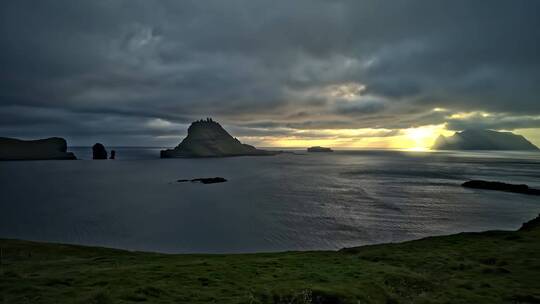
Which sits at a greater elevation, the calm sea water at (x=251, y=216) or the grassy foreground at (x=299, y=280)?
the grassy foreground at (x=299, y=280)

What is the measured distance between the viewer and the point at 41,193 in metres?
87.1

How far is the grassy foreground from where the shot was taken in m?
14.3

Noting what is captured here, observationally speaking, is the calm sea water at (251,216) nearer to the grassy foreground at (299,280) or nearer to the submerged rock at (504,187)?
the submerged rock at (504,187)

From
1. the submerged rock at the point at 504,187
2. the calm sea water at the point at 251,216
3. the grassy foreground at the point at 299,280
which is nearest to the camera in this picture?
the grassy foreground at the point at 299,280

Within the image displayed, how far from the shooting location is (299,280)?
1898 centimetres

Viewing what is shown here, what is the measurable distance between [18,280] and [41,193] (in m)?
95.4

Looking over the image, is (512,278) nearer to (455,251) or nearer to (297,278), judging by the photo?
(455,251)

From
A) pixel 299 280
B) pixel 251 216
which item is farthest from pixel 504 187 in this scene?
pixel 299 280

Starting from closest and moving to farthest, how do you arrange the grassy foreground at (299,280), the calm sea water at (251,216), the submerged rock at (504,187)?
the grassy foreground at (299,280), the calm sea water at (251,216), the submerged rock at (504,187)

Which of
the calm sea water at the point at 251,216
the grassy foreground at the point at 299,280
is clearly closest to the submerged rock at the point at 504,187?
the calm sea water at the point at 251,216

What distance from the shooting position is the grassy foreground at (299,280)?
14328 millimetres

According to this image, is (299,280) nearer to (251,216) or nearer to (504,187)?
(251,216)

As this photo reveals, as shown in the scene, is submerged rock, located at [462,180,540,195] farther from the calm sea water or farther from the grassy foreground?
the grassy foreground

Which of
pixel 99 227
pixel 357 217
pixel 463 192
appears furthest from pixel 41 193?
pixel 463 192
